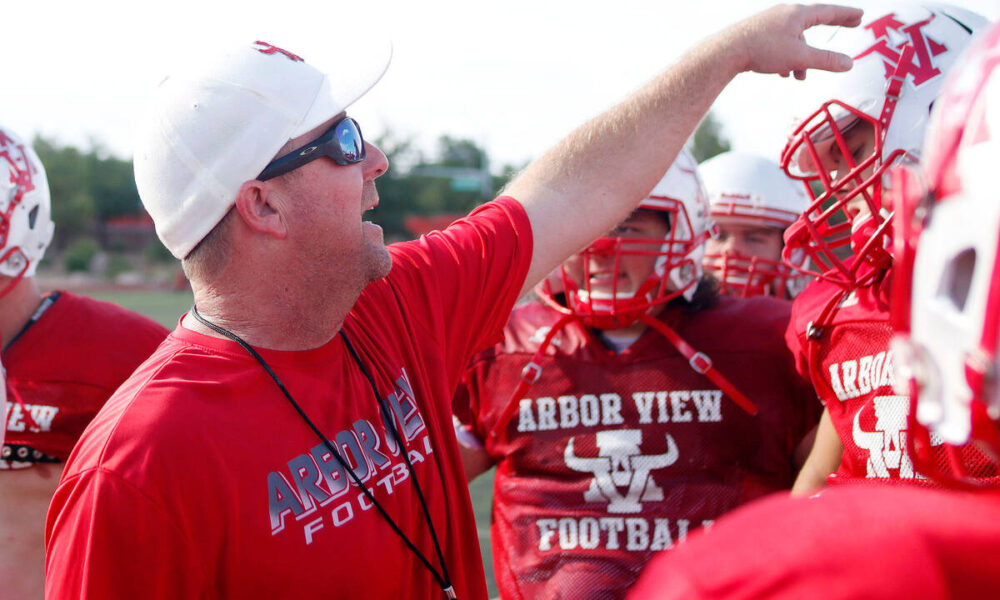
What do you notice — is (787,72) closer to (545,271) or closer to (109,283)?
(545,271)

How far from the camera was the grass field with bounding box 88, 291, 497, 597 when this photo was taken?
545cm

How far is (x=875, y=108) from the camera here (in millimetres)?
2152

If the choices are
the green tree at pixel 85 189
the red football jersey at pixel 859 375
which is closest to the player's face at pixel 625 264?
the red football jersey at pixel 859 375

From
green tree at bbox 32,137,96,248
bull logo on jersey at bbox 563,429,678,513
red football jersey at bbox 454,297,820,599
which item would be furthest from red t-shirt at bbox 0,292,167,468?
green tree at bbox 32,137,96,248

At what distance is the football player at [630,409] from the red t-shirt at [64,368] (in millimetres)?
1190

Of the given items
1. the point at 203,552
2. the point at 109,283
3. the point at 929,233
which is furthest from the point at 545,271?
the point at 109,283

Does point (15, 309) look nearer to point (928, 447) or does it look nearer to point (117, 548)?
point (117, 548)

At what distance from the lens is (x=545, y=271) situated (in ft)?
8.36

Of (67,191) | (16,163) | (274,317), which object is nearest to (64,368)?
(16,163)

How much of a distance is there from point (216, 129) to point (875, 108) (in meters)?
1.54

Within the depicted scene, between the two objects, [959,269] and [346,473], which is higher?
[959,269]

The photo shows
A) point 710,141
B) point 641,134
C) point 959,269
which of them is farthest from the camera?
point 710,141

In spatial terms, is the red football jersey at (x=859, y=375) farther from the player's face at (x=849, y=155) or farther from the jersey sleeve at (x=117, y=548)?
the jersey sleeve at (x=117, y=548)

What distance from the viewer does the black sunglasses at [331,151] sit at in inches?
81.7
